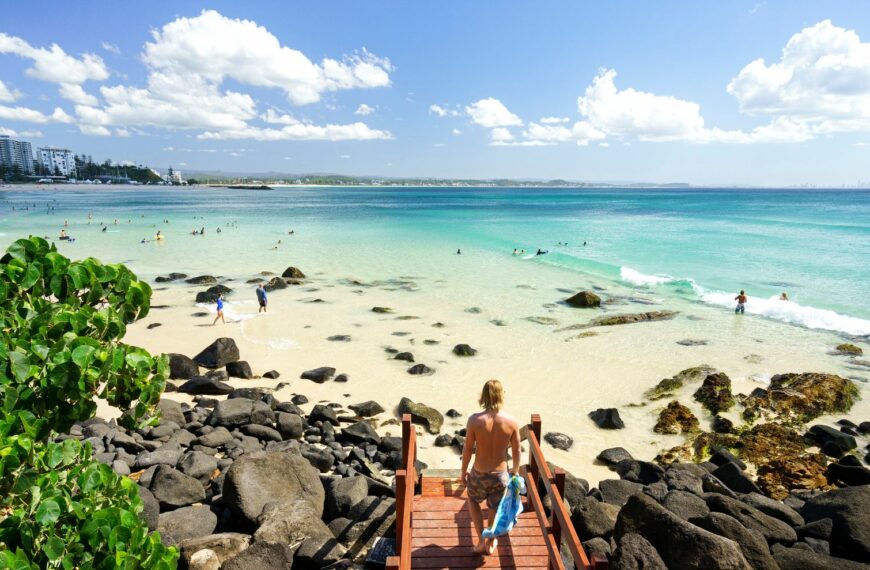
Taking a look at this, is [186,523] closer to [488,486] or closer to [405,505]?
[405,505]

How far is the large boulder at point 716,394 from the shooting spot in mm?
12925

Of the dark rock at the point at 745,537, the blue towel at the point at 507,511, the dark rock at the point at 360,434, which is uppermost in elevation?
the blue towel at the point at 507,511

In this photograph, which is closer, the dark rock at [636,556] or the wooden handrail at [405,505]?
the wooden handrail at [405,505]

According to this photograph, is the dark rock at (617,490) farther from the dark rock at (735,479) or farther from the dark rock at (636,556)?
the dark rock at (636,556)

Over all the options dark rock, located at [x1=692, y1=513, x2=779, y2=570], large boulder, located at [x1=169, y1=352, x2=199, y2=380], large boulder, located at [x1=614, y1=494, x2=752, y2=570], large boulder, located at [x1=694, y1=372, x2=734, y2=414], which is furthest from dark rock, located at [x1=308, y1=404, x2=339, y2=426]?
large boulder, located at [x1=694, y1=372, x2=734, y2=414]

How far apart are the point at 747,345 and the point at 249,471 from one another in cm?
1723

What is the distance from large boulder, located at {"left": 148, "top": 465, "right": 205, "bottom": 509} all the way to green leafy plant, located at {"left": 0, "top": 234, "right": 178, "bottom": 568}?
4.28 metres

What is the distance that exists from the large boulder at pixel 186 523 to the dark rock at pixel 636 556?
5.20 metres

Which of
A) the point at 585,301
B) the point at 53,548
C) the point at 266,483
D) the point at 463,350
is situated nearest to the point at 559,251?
the point at 585,301

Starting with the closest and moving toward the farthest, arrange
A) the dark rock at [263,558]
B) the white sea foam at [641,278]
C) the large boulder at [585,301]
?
the dark rock at [263,558] < the large boulder at [585,301] < the white sea foam at [641,278]

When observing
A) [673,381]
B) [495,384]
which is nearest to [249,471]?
[495,384]

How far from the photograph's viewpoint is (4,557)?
261cm

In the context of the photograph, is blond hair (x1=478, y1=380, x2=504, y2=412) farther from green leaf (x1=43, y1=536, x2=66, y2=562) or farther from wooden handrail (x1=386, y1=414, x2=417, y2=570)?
green leaf (x1=43, y1=536, x2=66, y2=562)

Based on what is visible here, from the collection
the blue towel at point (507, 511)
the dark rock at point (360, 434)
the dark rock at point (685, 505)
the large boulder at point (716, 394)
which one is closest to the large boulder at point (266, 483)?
the dark rock at point (360, 434)
